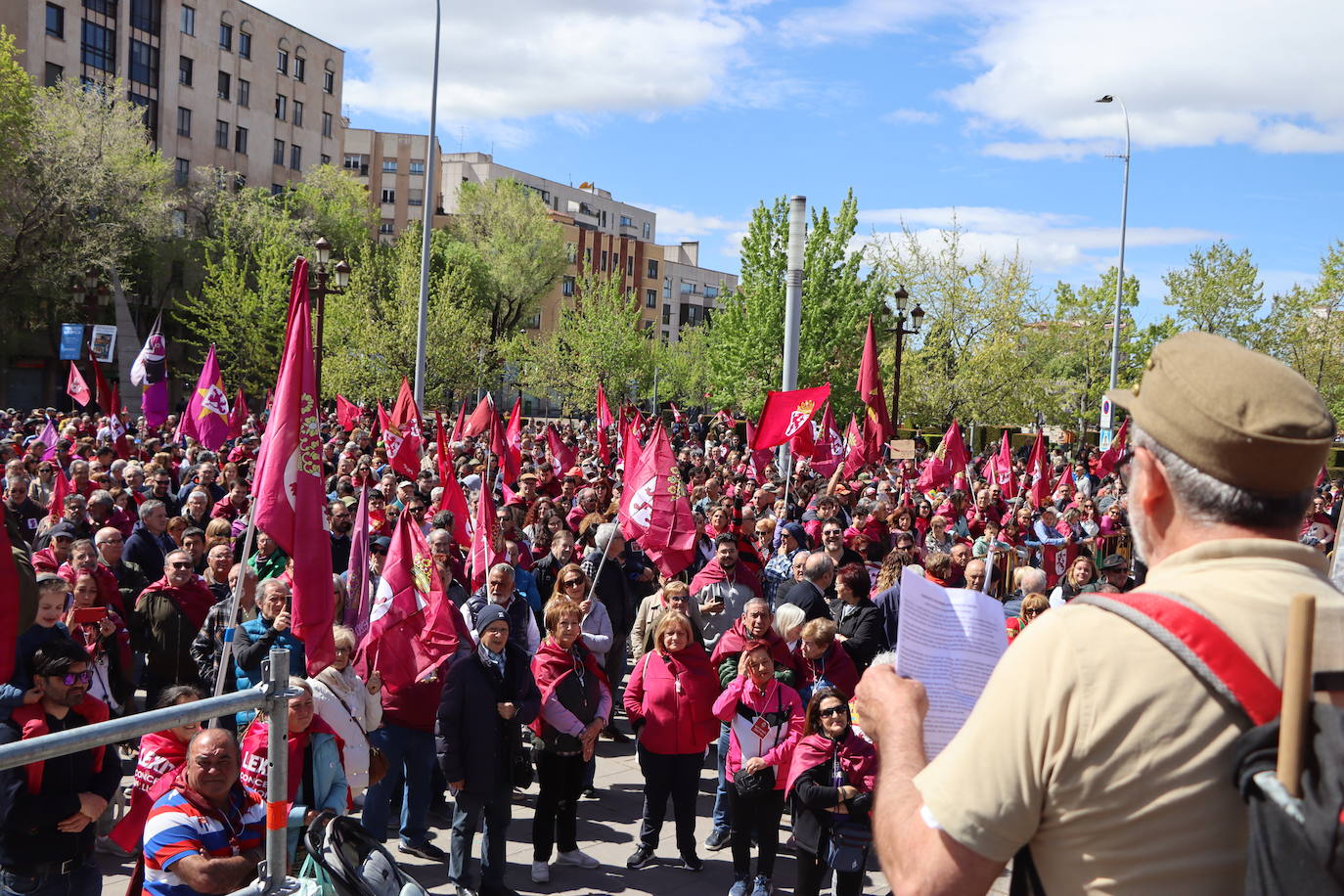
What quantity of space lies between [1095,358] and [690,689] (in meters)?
38.4

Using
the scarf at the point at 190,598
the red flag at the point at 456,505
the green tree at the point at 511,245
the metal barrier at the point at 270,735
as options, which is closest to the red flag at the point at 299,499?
the metal barrier at the point at 270,735

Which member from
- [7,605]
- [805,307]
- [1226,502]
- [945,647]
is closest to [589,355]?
[805,307]

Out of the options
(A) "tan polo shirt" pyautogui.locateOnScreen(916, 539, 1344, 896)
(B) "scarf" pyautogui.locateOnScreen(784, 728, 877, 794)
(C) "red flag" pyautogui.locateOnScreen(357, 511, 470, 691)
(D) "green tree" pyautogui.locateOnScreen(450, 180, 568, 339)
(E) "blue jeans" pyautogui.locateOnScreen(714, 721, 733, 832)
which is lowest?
(E) "blue jeans" pyautogui.locateOnScreen(714, 721, 733, 832)

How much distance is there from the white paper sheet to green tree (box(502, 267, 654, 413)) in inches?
2051

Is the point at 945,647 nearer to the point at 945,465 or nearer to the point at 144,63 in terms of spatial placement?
the point at 945,465

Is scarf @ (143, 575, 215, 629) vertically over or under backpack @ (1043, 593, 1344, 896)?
under

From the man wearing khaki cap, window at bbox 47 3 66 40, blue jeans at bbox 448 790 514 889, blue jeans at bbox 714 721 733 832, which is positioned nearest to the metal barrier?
the man wearing khaki cap

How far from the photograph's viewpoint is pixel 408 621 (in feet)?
24.2

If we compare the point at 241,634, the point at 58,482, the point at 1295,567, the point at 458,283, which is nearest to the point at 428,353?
the point at 458,283

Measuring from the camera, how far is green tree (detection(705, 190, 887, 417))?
A: 37906 millimetres

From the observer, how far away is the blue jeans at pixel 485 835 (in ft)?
21.9

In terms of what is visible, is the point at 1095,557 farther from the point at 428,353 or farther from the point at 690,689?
the point at 428,353

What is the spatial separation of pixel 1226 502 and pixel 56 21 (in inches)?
2438

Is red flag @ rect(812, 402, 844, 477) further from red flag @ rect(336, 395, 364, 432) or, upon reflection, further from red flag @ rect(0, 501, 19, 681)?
red flag @ rect(0, 501, 19, 681)
